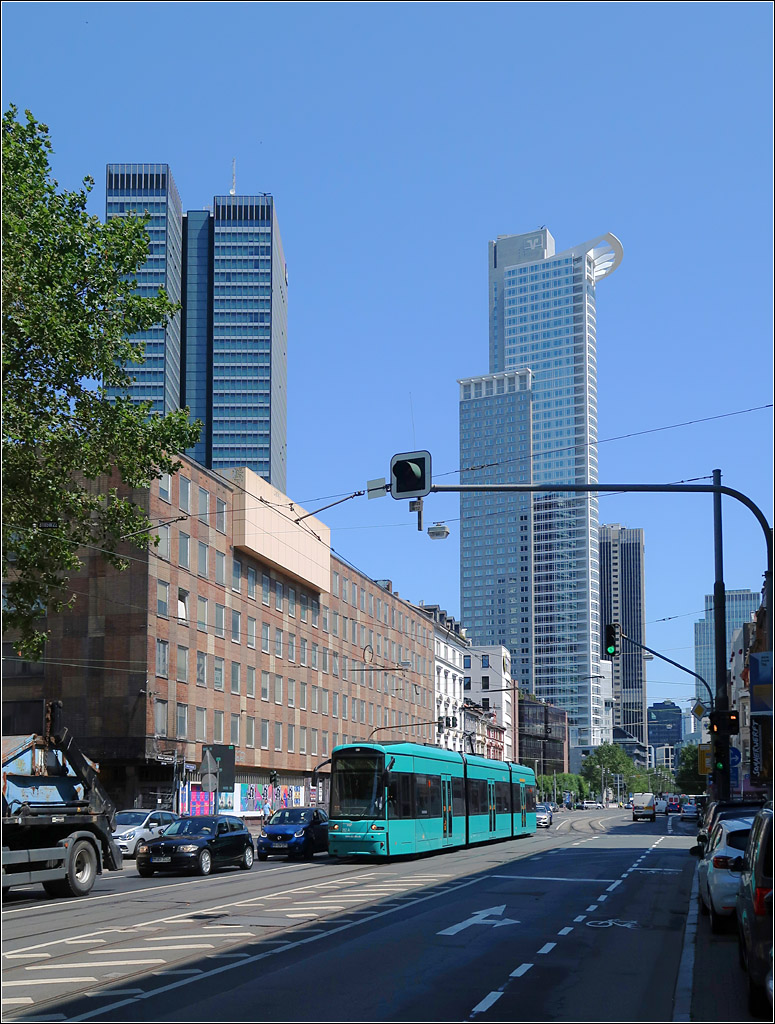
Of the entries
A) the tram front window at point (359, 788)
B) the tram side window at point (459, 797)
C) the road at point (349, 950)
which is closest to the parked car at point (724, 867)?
the road at point (349, 950)

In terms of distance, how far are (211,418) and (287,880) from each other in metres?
161

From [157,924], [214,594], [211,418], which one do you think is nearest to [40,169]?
[157,924]

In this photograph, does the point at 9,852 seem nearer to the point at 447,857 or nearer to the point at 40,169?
the point at 40,169

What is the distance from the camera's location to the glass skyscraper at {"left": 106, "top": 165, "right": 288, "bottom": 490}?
185500 millimetres

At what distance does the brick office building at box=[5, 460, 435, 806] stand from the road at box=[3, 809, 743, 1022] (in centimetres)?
794

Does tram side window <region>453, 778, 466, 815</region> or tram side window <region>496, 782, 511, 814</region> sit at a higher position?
tram side window <region>453, 778, 466, 815</region>

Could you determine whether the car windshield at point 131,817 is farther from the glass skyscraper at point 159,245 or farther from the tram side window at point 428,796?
the glass skyscraper at point 159,245

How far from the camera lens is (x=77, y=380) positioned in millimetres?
25656

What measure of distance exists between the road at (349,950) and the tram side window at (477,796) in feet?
49.7

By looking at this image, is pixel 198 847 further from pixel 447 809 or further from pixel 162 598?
pixel 162 598

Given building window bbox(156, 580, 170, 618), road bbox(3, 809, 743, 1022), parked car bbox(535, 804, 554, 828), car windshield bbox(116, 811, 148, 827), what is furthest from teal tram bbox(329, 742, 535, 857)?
parked car bbox(535, 804, 554, 828)

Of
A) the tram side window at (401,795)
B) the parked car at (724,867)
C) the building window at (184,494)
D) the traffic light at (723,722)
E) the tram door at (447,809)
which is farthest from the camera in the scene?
the building window at (184,494)

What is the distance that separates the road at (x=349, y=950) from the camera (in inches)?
458

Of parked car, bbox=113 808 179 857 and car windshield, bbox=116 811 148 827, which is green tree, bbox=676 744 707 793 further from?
car windshield, bbox=116 811 148 827
